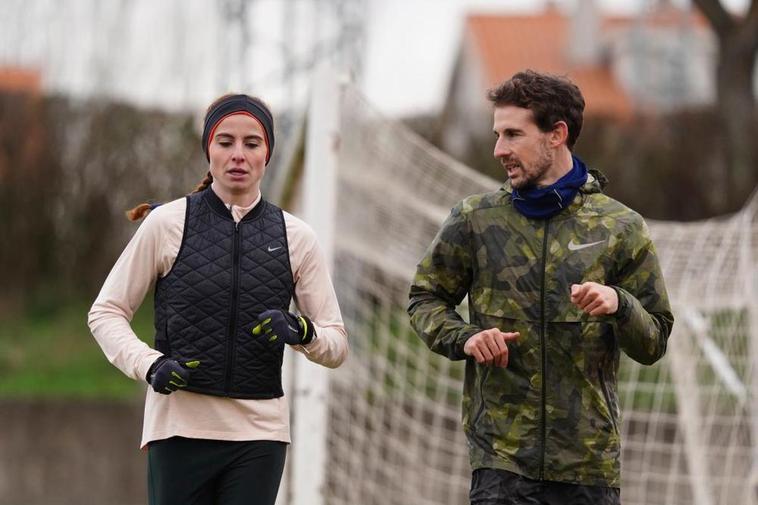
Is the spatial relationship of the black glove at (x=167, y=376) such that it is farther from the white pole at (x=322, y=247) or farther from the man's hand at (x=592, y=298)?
the white pole at (x=322, y=247)

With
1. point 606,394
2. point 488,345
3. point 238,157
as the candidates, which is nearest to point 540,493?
point 606,394

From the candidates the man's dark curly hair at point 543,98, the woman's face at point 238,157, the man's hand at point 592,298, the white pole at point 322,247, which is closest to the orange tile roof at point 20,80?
the white pole at point 322,247

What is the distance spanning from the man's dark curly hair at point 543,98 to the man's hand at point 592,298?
0.48 m

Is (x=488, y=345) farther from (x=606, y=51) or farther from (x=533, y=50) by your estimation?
(x=533, y=50)

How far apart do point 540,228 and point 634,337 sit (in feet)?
1.12

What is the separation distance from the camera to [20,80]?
49.0ft

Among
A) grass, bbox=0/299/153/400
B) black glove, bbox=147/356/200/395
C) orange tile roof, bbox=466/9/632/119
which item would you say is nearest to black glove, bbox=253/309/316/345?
black glove, bbox=147/356/200/395

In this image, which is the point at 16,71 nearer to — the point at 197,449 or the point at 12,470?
the point at 12,470

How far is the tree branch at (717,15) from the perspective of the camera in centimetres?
1253

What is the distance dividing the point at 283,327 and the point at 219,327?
17 cm

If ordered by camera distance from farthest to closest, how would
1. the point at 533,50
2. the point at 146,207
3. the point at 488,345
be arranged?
1. the point at 533,50
2. the point at 146,207
3. the point at 488,345

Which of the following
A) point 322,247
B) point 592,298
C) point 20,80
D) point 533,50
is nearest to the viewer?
point 592,298

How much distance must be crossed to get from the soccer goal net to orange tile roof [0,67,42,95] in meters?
8.21

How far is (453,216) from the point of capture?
3160 millimetres
